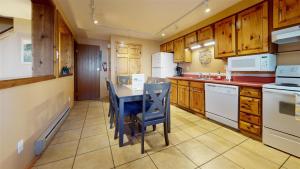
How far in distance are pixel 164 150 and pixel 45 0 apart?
303cm

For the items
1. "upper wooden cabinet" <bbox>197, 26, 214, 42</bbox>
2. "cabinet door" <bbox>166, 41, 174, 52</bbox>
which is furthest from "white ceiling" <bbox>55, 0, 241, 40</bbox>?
"cabinet door" <bbox>166, 41, 174, 52</bbox>

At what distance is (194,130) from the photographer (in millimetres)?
2504

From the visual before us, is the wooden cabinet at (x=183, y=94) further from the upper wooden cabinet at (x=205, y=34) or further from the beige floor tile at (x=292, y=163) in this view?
the beige floor tile at (x=292, y=163)

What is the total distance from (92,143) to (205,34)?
3476 millimetres

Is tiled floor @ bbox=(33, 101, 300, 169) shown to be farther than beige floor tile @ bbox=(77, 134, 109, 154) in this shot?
No

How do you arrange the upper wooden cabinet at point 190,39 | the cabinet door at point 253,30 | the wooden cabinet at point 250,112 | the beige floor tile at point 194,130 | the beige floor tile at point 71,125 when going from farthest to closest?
the upper wooden cabinet at point 190,39
the beige floor tile at point 71,125
the beige floor tile at point 194,130
the cabinet door at point 253,30
the wooden cabinet at point 250,112

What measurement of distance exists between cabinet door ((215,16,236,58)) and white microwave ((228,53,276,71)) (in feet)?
0.63

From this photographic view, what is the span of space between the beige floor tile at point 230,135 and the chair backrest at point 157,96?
1192 millimetres

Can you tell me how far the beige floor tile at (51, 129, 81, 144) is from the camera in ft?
6.97

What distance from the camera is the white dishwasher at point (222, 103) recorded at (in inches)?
96.0

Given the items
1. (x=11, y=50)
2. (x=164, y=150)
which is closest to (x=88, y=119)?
(x=164, y=150)

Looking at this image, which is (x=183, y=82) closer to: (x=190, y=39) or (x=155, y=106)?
(x=190, y=39)

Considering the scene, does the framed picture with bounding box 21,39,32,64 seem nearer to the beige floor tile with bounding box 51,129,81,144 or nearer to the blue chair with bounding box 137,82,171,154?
the beige floor tile with bounding box 51,129,81,144

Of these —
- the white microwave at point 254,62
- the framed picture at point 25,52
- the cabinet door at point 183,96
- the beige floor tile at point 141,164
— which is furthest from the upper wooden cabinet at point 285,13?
the framed picture at point 25,52
